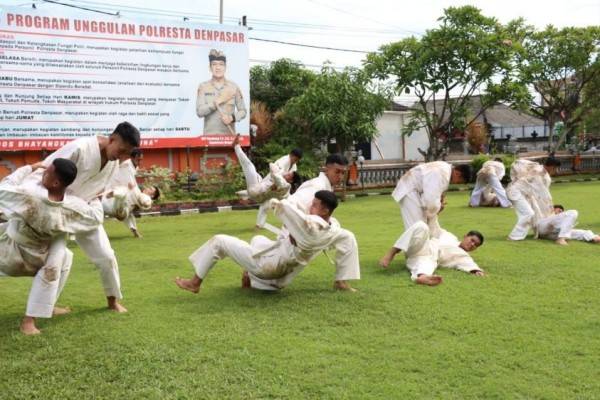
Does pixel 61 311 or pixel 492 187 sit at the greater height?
pixel 492 187

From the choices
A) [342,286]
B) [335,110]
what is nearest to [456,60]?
[335,110]

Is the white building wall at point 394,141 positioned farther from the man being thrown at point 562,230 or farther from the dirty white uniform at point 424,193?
the dirty white uniform at point 424,193

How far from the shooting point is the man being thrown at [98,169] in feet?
15.9

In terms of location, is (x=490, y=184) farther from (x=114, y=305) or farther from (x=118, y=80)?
(x=114, y=305)

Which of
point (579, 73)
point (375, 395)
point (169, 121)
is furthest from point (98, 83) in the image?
point (579, 73)

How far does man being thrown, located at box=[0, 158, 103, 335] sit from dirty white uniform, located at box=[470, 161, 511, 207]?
1049cm

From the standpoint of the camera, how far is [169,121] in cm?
1562

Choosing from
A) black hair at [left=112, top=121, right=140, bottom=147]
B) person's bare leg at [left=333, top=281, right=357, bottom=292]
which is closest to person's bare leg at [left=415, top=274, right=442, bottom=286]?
person's bare leg at [left=333, top=281, right=357, bottom=292]

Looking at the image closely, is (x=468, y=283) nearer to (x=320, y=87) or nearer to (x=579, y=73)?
(x=320, y=87)

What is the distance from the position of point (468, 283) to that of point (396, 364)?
8.10ft

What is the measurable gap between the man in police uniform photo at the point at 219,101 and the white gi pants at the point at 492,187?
20.9 ft

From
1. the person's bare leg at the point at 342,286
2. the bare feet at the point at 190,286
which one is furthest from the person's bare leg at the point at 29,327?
the person's bare leg at the point at 342,286

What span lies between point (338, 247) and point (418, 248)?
1.42 meters

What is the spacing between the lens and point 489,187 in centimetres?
1372
